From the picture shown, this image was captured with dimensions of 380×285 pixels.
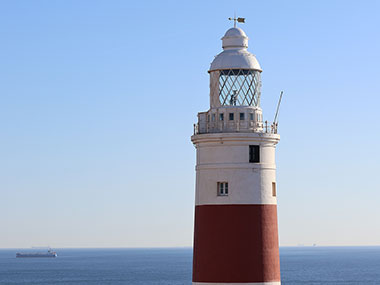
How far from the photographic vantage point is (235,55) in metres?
20.2

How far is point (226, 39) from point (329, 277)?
177 meters

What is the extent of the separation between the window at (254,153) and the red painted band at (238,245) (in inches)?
47.9

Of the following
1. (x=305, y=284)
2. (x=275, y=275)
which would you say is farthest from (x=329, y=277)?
(x=275, y=275)

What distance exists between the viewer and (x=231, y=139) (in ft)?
64.3

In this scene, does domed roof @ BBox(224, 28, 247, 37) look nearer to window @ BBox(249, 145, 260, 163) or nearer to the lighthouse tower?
the lighthouse tower

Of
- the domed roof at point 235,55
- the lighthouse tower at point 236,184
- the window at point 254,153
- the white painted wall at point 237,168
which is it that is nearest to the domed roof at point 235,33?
the domed roof at point 235,55

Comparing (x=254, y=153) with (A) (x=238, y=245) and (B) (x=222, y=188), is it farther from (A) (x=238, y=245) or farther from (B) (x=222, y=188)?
(A) (x=238, y=245)

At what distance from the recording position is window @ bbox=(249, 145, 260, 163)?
64.9 feet

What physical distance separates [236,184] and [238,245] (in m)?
1.59

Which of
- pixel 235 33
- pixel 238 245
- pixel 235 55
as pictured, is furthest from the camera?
pixel 235 33

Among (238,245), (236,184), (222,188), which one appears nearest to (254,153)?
(236,184)

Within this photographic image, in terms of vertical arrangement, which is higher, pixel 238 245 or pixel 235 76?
pixel 235 76

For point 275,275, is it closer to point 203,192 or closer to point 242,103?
point 203,192

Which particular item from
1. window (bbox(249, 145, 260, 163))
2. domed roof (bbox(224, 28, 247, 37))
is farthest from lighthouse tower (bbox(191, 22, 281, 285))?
domed roof (bbox(224, 28, 247, 37))
